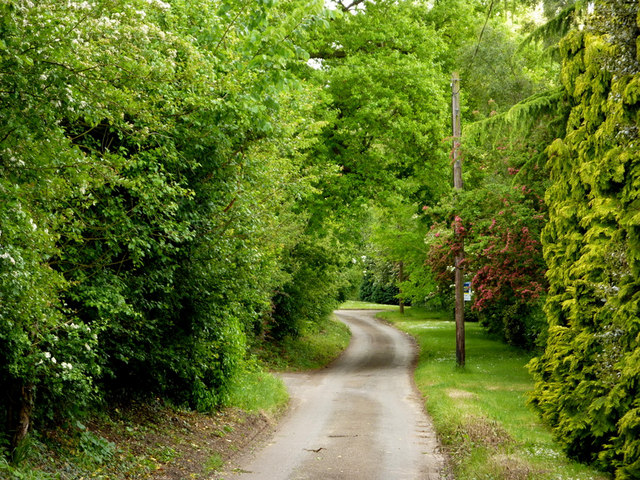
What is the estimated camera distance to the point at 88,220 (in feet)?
24.9

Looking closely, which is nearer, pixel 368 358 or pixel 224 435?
pixel 224 435

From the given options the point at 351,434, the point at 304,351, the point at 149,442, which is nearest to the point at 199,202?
the point at 149,442

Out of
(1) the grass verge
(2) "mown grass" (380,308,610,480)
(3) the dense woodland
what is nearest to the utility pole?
(2) "mown grass" (380,308,610,480)

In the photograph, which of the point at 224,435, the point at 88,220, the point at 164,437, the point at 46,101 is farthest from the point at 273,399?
the point at 46,101

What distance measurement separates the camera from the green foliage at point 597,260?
807cm

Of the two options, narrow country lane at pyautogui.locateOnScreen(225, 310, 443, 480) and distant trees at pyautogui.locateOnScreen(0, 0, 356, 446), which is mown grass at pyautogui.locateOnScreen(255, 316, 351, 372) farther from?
distant trees at pyautogui.locateOnScreen(0, 0, 356, 446)

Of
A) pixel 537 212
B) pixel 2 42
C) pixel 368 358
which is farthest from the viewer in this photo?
pixel 368 358

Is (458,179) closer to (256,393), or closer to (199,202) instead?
(256,393)

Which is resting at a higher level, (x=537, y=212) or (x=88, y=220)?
(x=537, y=212)

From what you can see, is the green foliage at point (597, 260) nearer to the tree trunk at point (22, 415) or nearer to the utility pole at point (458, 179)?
the tree trunk at point (22, 415)

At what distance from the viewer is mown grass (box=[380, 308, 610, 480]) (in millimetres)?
8570

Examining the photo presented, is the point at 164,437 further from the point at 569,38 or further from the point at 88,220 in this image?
the point at 569,38

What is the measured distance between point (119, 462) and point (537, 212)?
14.3 m

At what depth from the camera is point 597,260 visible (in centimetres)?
910
